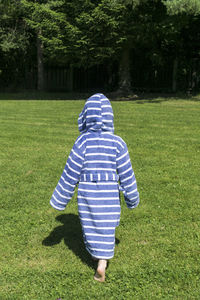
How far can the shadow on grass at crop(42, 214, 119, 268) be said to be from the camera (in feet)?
10.7

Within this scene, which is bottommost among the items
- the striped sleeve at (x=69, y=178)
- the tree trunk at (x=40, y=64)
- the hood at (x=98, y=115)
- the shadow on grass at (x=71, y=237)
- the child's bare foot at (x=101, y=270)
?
the shadow on grass at (x=71, y=237)

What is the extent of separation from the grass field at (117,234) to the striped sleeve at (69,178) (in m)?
0.67

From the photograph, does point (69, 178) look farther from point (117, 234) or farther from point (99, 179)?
point (117, 234)

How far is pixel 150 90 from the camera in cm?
2178

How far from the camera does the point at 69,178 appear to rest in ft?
9.36

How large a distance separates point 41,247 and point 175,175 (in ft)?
9.26

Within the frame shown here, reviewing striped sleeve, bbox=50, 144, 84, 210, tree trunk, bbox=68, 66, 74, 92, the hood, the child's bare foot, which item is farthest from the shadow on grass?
tree trunk, bbox=68, 66, 74, 92

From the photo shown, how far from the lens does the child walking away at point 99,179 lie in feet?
9.04

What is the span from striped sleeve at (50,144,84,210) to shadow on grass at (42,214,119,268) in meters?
0.65

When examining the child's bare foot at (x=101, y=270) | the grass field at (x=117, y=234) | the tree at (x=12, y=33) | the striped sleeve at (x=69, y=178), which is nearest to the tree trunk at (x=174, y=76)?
the tree at (x=12, y=33)

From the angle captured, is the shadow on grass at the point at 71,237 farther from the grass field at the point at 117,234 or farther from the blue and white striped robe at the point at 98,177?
the blue and white striped robe at the point at 98,177

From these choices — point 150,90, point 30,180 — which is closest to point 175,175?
point 30,180

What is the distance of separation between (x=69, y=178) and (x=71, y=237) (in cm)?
102

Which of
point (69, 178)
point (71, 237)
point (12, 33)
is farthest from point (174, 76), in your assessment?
point (69, 178)
